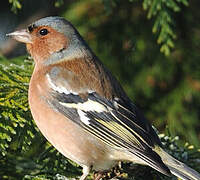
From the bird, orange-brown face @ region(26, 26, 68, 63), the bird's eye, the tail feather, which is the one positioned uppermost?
the bird's eye

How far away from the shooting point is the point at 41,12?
620cm

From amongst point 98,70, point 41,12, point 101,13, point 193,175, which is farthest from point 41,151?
point 41,12

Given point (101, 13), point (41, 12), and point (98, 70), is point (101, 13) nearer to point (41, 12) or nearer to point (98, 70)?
point (41, 12)

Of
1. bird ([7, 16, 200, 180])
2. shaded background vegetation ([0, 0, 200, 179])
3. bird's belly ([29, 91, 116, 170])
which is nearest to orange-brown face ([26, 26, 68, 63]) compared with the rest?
bird ([7, 16, 200, 180])

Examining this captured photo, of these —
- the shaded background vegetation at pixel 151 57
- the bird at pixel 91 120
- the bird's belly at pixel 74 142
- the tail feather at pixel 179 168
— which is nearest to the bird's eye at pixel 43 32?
the bird at pixel 91 120

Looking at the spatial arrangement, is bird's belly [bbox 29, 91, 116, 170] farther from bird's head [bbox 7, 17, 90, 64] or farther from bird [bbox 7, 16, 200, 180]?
bird's head [bbox 7, 17, 90, 64]

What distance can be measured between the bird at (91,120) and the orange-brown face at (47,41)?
0.58 ft

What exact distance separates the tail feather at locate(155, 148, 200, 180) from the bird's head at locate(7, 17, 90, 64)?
1023 millimetres

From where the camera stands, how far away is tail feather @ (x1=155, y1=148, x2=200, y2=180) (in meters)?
3.26

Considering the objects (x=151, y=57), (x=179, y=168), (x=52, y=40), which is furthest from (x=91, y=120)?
(x=151, y=57)

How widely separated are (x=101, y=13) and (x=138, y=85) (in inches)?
33.2

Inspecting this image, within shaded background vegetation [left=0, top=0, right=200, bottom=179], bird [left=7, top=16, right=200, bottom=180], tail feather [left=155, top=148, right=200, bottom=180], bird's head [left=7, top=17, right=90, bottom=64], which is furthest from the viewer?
shaded background vegetation [left=0, top=0, right=200, bottom=179]

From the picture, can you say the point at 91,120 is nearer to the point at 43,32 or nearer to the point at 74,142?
the point at 74,142

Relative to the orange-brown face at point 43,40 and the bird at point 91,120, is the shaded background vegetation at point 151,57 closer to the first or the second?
the orange-brown face at point 43,40
